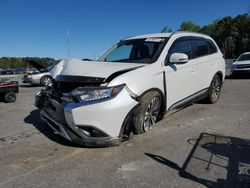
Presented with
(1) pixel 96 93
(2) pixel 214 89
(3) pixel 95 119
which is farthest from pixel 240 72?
(3) pixel 95 119

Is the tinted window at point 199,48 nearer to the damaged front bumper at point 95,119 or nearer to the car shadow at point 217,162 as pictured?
the car shadow at point 217,162

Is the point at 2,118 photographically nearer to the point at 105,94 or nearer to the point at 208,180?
the point at 105,94

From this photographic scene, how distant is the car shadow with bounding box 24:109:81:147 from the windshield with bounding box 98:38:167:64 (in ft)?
6.11

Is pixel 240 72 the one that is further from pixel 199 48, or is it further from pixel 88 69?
pixel 88 69

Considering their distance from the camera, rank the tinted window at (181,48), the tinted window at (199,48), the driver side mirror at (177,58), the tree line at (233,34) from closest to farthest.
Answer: the driver side mirror at (177,58) < the tinted window at (181,48) < the tinted window at (199,48) < the tree line at (233,34)

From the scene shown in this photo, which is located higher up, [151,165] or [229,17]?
[229,17]

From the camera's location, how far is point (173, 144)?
491 centimetres

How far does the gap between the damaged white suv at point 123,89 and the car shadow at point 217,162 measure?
0.76m

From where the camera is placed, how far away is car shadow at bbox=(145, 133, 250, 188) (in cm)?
358

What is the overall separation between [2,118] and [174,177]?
5157 millimetres

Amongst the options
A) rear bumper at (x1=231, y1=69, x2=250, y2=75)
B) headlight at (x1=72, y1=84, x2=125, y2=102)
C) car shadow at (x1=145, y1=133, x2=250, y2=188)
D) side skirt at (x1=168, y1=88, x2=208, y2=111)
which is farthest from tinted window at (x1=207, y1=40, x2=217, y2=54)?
rear bumper at (x1=231, y1=69, x2=250, y2=75)

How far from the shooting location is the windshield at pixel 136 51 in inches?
231

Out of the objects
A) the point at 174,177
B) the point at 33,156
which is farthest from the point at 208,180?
the point at 33,156

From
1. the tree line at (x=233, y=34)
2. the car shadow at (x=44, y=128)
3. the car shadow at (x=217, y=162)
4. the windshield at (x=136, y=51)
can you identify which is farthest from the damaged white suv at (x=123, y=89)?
the tree line at (x=233, y=34)
